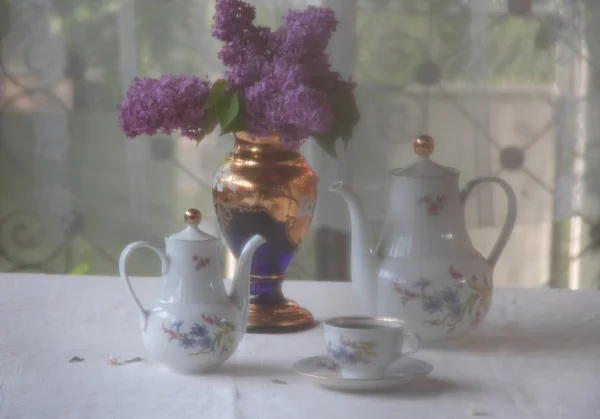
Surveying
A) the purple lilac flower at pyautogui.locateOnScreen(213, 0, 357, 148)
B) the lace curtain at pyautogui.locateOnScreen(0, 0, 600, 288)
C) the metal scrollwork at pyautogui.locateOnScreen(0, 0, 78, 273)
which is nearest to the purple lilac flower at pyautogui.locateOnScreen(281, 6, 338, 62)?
the purple lilac flower at pyautogui.locateOnScreen(213, 0, 357, 148)

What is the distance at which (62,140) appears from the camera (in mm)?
2129

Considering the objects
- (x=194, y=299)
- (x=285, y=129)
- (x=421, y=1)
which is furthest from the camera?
(x=421, y=1)

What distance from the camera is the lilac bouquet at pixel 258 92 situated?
1.07m

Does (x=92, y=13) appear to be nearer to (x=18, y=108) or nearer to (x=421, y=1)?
(x=18, y=108)

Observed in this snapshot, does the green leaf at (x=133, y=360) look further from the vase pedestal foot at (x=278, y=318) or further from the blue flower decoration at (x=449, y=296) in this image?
the blue flower decoration at (x=449, y=296)

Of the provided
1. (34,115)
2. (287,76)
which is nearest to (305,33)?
(287,76)

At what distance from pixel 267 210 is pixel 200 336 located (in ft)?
0.87

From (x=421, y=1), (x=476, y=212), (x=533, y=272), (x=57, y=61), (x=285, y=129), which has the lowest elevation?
(x=533, y=272)

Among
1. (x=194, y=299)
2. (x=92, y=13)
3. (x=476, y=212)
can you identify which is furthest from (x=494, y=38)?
(x=194, y=299)

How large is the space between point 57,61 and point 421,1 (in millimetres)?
854

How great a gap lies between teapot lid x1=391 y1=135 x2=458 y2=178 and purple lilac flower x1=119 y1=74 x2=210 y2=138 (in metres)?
0.25

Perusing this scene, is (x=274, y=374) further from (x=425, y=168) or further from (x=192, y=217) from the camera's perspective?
(x=425, y=168)

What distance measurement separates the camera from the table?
0.83m

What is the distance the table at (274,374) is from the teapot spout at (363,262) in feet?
0.27
